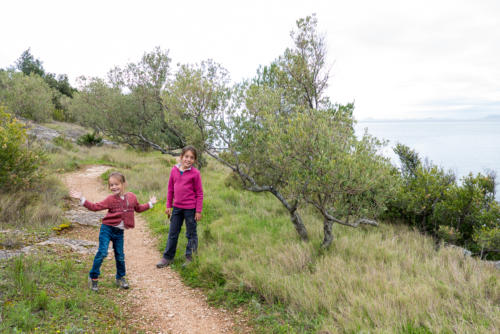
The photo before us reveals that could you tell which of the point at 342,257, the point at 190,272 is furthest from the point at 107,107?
the point at 342,257

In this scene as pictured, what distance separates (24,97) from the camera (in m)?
26.2

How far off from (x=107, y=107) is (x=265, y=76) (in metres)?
12.1

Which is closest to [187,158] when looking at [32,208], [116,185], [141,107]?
[116,185]

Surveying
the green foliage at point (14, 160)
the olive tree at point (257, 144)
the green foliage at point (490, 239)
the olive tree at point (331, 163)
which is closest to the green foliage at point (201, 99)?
the olive tree at point (257, 144)

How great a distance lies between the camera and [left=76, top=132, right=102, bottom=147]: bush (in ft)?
78.8

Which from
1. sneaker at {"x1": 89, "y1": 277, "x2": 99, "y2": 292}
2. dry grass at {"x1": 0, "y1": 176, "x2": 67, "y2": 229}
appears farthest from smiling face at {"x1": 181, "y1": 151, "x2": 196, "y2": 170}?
dry grass at {"x1": 0, "y1": 176, "x2": 67, "y2": 229}

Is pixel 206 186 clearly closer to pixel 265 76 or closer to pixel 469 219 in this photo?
pixel 265 76

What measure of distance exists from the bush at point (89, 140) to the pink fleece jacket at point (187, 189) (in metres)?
22.3

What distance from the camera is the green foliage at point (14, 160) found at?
7133 mm

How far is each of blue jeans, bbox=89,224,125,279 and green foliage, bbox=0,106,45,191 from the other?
451 cm

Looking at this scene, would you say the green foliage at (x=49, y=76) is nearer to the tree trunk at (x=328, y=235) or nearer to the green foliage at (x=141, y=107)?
the green foliage at (x=141, y=107)

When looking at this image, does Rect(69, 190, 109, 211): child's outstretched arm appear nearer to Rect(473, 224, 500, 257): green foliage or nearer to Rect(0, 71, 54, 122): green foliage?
Rect(473, 224, 500, 257): green foliage

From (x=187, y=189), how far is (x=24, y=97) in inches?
1153

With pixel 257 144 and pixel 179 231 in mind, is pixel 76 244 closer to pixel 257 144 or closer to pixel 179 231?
pixel 179 231
